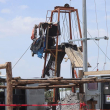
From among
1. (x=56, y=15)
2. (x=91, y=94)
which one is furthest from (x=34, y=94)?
(x=56, y=15)

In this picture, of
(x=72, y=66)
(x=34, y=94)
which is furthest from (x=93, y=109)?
(x=72, y=66)

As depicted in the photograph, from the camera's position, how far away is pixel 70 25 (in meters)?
26.1

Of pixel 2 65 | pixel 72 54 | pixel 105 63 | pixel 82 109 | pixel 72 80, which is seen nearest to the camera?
pixel 2 65

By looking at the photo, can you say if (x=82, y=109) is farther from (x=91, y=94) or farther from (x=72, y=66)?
(x=72, y=66)

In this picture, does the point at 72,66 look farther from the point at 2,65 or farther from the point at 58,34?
the point at 2,65

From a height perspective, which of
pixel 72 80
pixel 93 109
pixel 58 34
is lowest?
pixel 93 109

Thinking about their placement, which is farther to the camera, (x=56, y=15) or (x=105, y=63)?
(x=56, y=15)

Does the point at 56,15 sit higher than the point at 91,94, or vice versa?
the point at 56,15

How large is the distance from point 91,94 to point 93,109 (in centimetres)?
83

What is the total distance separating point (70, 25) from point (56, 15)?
1.34 metres

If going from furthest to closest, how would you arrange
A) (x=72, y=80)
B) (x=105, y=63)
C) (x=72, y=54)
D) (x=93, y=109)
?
1. (x=72, y=54)
2. (x=105, y=63)
3. (x=93, y=109)
4. (x=72, y=80)

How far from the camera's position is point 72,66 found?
24922 millimetres

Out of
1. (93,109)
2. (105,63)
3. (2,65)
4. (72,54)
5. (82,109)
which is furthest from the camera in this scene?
(72,54)

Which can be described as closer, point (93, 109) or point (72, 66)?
point (93, 109)
